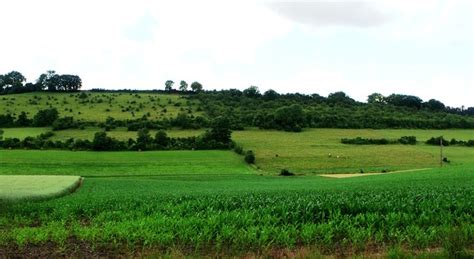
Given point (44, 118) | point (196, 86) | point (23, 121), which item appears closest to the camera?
point (44, 118)

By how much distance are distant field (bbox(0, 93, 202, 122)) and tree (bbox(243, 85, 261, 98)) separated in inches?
1070

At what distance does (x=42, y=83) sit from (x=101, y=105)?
4048cm

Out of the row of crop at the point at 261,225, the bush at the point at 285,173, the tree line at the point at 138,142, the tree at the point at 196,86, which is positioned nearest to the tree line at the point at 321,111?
the tree at the point at 196,86

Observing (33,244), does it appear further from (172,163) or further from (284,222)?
(172,163)

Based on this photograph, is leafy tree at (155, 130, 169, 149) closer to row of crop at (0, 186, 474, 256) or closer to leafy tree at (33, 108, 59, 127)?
leafy tree at (33, 108, 59, 127)

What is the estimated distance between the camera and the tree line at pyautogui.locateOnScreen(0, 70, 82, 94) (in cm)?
17394

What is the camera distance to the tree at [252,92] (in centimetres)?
17725

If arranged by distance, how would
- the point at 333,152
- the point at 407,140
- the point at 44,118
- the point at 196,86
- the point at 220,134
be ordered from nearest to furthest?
the point at 333,152
the point at 220,134
the point at 407,140
the point at 44,118
the point at 196,86

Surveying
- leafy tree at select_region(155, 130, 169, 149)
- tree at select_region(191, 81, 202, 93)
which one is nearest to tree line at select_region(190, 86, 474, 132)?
tree at select_region(191, 81, 202, 93)

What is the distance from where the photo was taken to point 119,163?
8275 centimetres

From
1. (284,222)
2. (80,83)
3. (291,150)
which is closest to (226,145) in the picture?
(291,150)

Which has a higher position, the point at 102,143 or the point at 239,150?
the point at 102,143

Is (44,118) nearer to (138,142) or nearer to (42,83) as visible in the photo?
(138,142)

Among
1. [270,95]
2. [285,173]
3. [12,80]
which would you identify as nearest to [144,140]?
[285,173]
